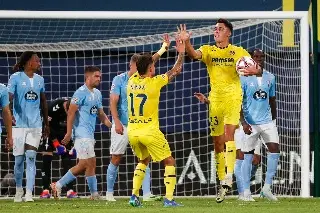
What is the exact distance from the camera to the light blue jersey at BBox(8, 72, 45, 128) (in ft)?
47.1

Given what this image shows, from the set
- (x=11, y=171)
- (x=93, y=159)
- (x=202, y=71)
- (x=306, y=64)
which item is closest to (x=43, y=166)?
(x=11, y=171)

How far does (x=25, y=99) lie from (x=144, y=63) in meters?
2.64

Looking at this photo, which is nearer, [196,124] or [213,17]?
Answer: [213,17]

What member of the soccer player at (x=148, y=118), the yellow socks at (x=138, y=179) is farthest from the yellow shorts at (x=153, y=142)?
the yellow socks at (x=138, y=179)

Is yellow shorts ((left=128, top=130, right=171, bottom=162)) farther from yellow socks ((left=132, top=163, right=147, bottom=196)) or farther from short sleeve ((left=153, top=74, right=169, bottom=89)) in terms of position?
short sleeve ((left=153, top=74, right=169, bottom=89))

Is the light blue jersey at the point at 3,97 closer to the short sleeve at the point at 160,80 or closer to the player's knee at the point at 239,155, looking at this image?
the short sleeve at the point at 160,80

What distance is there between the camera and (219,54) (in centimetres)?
1309

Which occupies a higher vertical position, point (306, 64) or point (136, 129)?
point (306, 64)

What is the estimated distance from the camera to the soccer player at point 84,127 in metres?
14.7

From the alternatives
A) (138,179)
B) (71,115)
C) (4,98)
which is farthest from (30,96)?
(138,179)

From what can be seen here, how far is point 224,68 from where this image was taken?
13094 millimetres

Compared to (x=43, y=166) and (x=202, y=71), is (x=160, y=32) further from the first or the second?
(x=43, y=166)

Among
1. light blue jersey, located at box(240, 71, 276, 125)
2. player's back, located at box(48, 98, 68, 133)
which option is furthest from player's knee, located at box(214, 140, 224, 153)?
player's back, located at box(48, 98, 68, 133)
